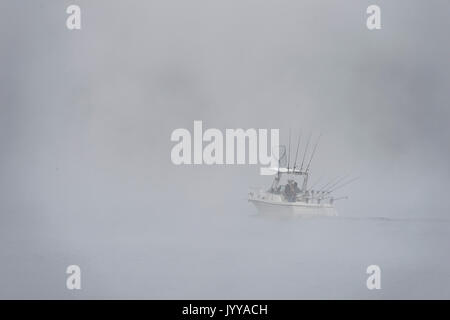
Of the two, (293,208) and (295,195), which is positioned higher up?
(295,195)

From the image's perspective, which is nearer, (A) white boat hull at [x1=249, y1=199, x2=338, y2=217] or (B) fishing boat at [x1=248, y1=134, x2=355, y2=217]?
(B) fishing boat at [x1=248, y1=134, x2=355, y2=217]

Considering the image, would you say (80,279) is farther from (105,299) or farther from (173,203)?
(173,203)

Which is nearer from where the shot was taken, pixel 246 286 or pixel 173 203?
pixel 246 286

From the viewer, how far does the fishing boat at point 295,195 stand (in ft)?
52.2

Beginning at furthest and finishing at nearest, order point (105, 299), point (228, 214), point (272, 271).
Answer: point (228, 214), point (272, 271), point (105, 299)

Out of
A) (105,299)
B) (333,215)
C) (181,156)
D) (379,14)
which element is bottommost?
(105,299)

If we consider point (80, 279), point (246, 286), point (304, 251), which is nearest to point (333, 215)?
point (304, 251)

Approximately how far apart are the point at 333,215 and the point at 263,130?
2255 mm

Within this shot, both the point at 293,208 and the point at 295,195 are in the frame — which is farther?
the point at 293,208

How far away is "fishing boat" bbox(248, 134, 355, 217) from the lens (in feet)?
52.2

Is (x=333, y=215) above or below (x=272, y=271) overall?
above

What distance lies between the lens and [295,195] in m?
17.4

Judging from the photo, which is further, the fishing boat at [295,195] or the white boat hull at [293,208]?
the white boat hull at [293,208]

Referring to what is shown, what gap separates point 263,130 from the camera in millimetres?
15711
